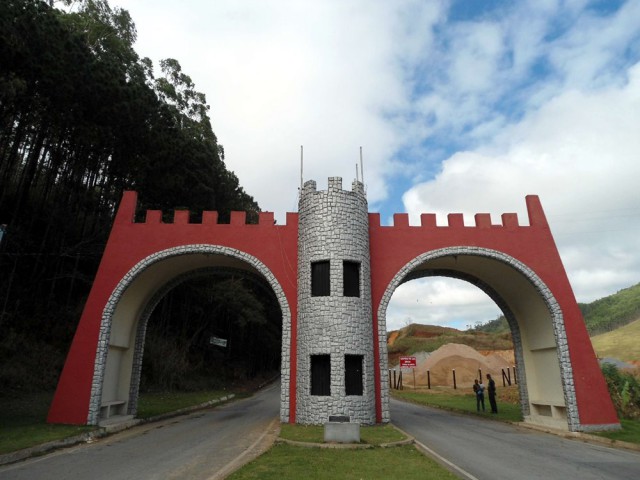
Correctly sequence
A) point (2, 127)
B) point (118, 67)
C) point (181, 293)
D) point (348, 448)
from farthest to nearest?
point (181, 293) < point (118, 67) < point (2, 127) < point (348, 448)

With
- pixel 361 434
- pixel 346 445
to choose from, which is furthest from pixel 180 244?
pixel 346 445

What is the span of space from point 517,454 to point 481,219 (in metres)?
8.37

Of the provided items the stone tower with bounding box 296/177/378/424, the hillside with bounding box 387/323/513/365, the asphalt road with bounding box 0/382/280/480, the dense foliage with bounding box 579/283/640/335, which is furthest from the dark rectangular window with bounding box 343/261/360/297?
the dense foliage with bounding box 579/283/640/335

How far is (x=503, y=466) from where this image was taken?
7.71 m

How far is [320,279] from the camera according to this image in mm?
13883

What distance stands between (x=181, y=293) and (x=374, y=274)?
20147 mm

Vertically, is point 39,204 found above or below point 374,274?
above

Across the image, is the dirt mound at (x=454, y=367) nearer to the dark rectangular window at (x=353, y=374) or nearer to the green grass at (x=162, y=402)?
the green grass at (x=162, y=402)

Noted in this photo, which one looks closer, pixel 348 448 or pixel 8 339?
pixel 348 448

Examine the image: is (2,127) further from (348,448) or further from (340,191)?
(348,448)

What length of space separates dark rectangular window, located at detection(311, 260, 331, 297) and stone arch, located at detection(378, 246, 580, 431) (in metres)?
2.06

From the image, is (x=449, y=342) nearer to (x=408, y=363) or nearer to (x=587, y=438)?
(x=408, y=363)

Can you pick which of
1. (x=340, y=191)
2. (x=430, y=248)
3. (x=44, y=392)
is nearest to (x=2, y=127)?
(x=44, y=392)

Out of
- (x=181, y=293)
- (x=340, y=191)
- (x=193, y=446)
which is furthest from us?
(x=181, y=293)
